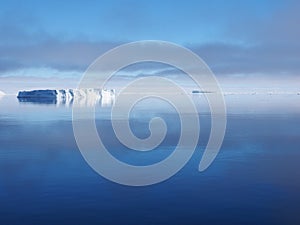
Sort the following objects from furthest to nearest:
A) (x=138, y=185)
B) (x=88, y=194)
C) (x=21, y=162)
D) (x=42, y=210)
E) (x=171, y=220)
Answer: (x=21, y=162)
(x=138, y=185)
(x=88, y=194)
(x=42, y=210)
(x=171, y=220)

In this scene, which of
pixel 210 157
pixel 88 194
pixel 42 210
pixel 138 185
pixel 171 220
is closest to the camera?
pixel 171 220

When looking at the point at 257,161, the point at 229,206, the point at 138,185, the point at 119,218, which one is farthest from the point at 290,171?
the point at 119,218

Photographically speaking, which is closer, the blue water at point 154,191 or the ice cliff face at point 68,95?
the blue water at point 154,191

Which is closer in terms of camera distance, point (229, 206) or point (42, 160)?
point (229, 206)

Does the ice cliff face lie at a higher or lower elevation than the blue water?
higher

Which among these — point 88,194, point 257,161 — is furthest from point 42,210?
point 257,161

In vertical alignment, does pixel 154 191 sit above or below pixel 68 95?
below

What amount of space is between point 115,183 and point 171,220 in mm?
3434

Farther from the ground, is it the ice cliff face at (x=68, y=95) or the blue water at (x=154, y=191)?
the ice cliff face at (x=68, y=95)

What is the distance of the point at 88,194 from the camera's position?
399 inches

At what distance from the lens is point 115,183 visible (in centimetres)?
1137

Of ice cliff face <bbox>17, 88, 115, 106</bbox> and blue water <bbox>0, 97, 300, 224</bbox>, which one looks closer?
blue water <bbox>0, 97, 300, 224</bbox>

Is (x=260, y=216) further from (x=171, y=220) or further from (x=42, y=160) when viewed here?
(x=42, y=160)

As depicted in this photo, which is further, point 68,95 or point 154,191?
point 68,95
